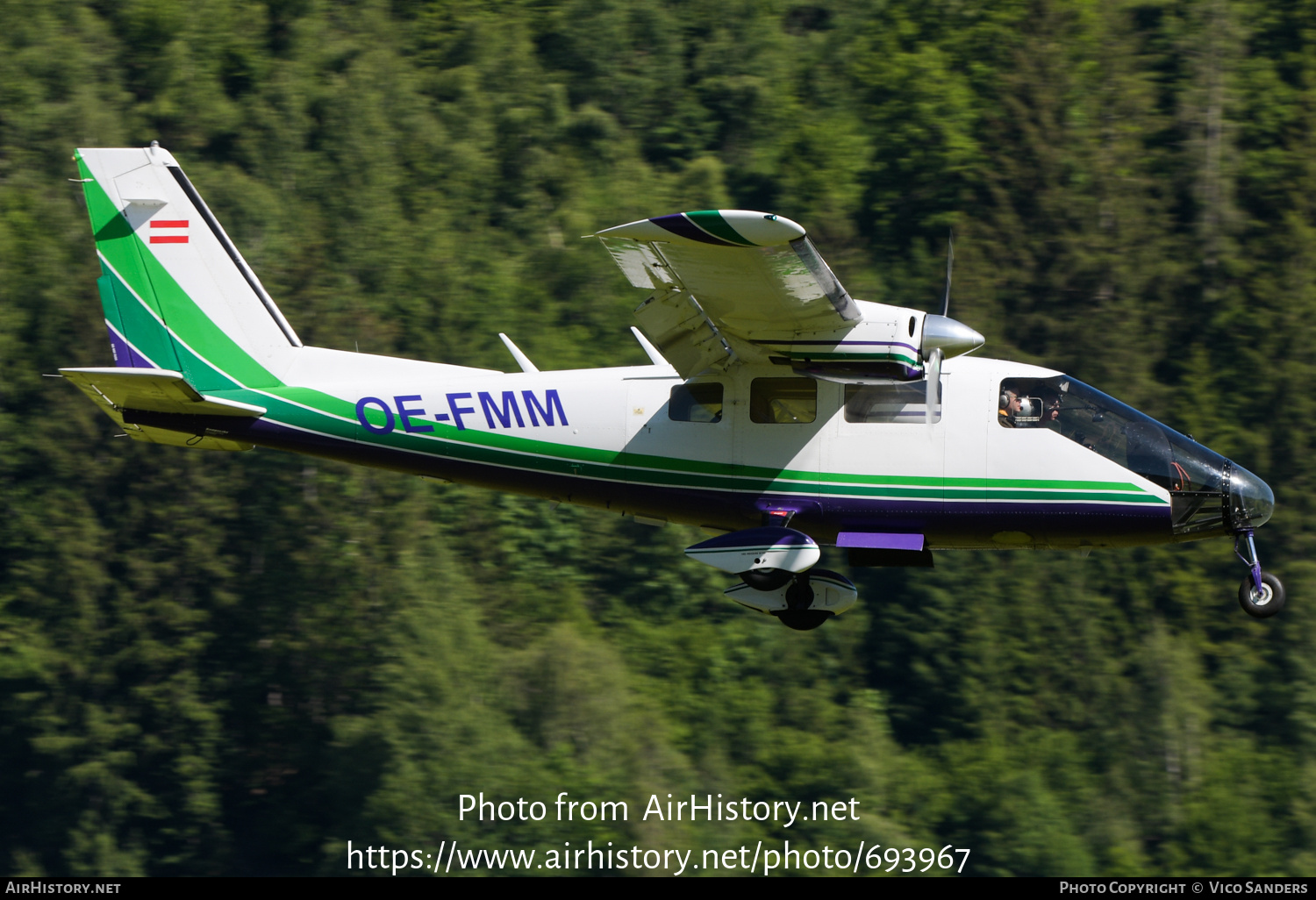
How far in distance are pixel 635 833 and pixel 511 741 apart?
2435 millimetres

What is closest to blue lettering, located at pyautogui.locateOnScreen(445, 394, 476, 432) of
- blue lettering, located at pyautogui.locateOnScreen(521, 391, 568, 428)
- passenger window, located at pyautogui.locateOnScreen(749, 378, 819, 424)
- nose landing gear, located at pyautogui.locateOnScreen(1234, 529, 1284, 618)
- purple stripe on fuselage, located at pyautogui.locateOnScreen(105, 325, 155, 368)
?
blue lettering, located at pyautogui.locateOnScreen(521, 391, 568, 428)

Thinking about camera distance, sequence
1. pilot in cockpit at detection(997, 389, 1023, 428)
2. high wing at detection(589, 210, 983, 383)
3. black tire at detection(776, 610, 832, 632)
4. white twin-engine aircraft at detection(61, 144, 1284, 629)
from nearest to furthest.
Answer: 1. high wing at detection(589, 210, 983, 383)
2. white twin-engine aircraft at detection(61, 144, 1284, 629)
3. pilot in cockpit at detection(997, 389, 1023, 428)
4. black tire at detection(776, 610, 832, 632)

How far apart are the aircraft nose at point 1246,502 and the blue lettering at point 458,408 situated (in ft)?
19.1

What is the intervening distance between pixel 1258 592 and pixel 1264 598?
0.20 feet

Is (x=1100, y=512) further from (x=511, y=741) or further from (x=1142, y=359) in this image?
(x=1142, y=359)

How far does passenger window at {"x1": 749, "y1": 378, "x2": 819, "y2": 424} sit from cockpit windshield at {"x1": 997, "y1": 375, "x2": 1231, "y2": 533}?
4.59 feet

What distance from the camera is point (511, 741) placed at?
25906 mm

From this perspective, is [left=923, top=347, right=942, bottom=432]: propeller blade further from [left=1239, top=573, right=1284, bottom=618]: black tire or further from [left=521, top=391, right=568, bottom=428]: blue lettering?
[left=521, top=391, right=568, bottom=428]: blue lettering

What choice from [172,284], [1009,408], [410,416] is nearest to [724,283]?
[1009,408]

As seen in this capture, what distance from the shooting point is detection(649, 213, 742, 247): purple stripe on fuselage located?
10375 mm

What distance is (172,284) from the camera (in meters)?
13.9

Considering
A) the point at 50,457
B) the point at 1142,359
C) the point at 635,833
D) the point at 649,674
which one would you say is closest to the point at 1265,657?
the point at 1142,359

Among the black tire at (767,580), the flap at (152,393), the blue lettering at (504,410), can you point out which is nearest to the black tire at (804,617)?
the black tire at (767,580)

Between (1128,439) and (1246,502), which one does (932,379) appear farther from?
(1246,502)
